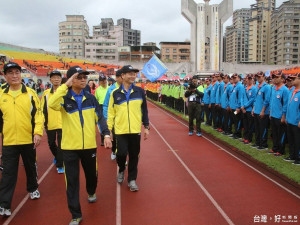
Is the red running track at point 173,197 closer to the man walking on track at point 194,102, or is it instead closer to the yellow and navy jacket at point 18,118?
the yellow and navy jacket at point 18,118

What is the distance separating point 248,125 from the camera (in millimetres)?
8898

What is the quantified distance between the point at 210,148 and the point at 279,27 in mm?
97925

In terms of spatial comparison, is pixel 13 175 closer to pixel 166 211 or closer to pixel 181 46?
pixel 166 211

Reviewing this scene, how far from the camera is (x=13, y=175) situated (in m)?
→ 4.31

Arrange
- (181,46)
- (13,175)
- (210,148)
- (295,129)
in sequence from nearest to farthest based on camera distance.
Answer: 1. (13,175)
2. (295,129)
3. (210,148)
4. (181,46)

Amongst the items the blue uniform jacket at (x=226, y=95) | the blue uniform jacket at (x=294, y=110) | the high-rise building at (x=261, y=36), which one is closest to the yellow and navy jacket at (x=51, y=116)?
the blue uniform jacket at (x=294, y=110)

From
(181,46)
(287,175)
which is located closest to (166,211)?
(287,175)

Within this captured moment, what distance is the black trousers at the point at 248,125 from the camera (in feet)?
28.5

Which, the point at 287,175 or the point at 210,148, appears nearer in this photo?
the point at 287,175

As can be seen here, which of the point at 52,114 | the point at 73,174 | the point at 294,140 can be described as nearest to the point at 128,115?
the point at 73,174

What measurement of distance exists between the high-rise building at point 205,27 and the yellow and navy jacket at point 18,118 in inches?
2369

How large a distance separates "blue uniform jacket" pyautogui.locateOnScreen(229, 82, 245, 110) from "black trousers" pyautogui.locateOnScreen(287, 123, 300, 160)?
2411 millimetres

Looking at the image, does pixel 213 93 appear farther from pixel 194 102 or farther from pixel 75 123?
pixel 75 123

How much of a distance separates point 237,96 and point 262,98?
4.70 feet
